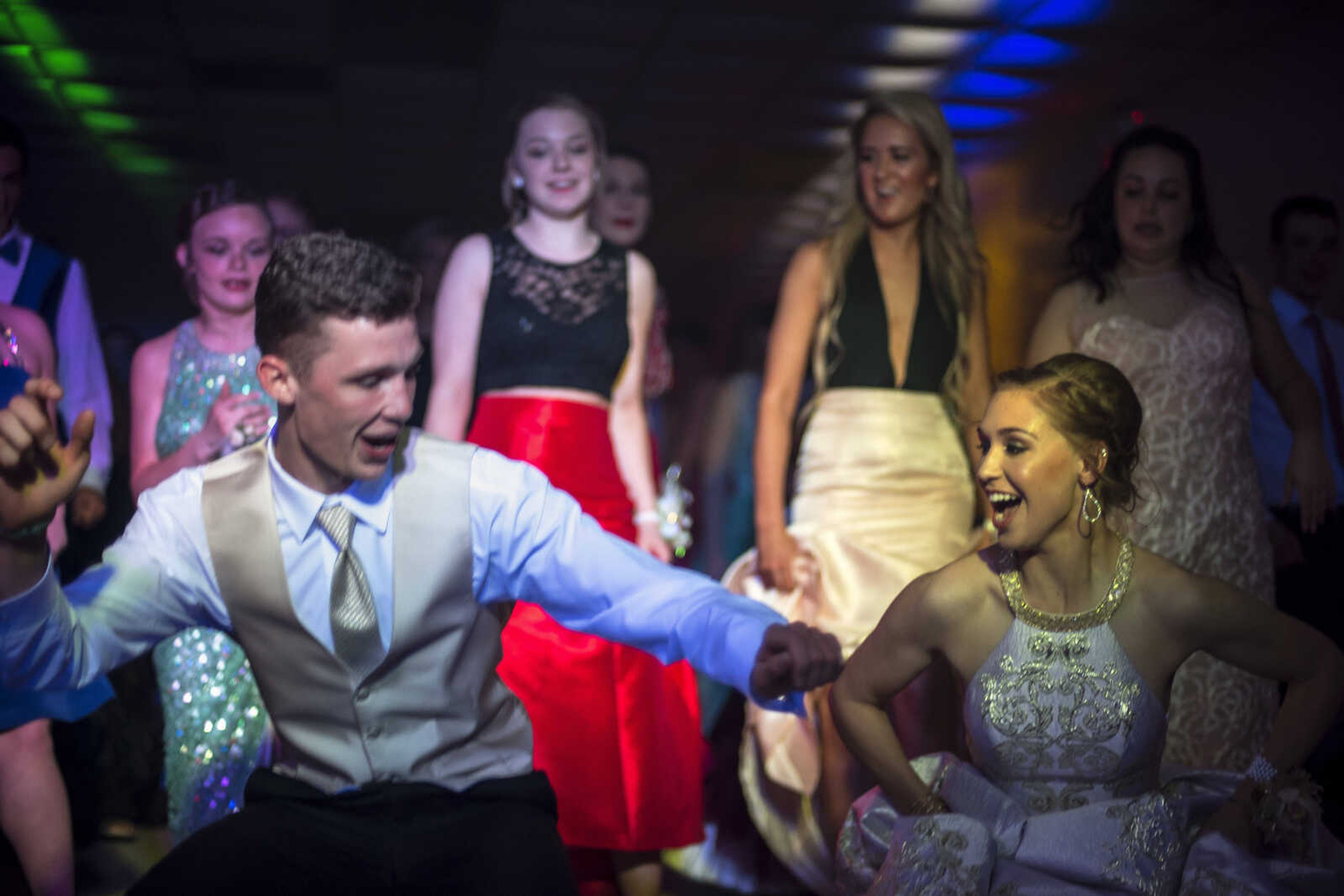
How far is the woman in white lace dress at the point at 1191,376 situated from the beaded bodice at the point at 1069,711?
1.01m

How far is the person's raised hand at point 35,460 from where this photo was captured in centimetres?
158

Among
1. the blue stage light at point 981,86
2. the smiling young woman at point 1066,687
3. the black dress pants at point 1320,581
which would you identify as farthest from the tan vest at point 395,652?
the blue stage light at point 981,86

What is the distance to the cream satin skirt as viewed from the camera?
9.77ft

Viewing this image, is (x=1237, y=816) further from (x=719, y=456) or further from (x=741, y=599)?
(x=719, y=456)

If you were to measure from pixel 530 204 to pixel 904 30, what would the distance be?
59.5 inches

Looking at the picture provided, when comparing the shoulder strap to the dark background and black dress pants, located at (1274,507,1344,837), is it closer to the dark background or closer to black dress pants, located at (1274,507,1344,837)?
the dark background

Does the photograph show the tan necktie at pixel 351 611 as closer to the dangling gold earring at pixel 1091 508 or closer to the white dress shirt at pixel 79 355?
the dangling gold earring at pixel 1091 508

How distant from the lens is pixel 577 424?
2.99m

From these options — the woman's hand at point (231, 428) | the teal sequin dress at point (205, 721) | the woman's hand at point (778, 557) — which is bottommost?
the teal sequin dress at point (205, 721)

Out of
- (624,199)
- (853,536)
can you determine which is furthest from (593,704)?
(624,199)

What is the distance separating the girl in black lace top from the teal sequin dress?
52 centimetres

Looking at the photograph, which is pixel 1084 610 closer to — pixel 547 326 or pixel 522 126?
pixel 547 326

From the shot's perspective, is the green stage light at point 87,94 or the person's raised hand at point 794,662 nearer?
the person's raised hand at point 794,662

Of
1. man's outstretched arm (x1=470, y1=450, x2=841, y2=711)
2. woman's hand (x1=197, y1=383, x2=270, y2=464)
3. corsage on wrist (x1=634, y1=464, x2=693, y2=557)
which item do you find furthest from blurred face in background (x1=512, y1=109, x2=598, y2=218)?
man's outstretched arm (x1=470, y1=450, x2=841, y2=711)
